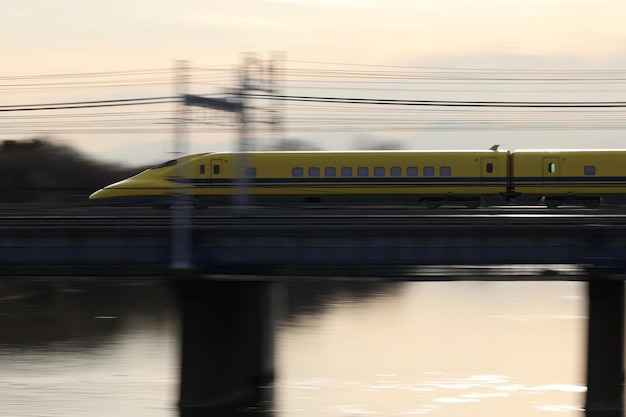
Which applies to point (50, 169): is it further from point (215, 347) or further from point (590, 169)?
point (215, 347)

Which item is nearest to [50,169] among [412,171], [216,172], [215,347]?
[216,172]

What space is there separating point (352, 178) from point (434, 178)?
11.4 ft

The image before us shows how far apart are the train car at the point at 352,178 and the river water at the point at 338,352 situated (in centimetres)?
591

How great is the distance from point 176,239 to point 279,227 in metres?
2.40

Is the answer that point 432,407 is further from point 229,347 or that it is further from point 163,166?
point 163,166

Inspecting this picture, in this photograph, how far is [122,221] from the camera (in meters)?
30.8

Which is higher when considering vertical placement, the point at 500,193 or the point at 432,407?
the point at 500,193

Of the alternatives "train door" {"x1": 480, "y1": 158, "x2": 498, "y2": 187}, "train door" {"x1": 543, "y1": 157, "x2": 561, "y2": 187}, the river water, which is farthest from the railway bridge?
"train door" {"x1": 543, "y1": 157, "x2": 561, "y2": 187}

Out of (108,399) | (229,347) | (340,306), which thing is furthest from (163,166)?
(229,347)

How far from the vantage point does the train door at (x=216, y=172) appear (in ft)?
157

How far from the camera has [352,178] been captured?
46.1m

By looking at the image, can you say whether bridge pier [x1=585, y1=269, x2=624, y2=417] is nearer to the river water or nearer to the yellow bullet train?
the river water

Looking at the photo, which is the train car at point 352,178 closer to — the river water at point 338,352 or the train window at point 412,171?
the train window at point 412,171

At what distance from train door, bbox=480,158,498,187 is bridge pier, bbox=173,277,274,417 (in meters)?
18.0
